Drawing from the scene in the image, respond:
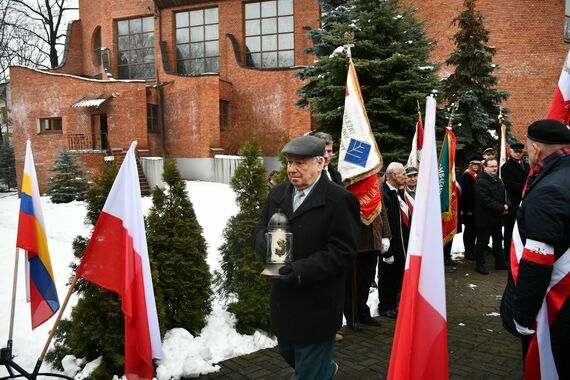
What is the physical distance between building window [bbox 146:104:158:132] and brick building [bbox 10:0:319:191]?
6 centimetres

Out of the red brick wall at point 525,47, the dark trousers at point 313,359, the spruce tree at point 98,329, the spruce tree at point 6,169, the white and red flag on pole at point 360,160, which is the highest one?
the red brick wall at point 525,47

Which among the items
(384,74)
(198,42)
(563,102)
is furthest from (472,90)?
(198,42)

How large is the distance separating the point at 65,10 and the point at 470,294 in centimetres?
4535

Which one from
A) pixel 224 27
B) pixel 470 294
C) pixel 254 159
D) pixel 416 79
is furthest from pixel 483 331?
pixel 224 27

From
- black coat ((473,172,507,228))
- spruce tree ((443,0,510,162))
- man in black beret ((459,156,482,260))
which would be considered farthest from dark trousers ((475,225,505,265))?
spruce tree ((443,0,510,162))

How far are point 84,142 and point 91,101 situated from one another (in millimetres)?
2584

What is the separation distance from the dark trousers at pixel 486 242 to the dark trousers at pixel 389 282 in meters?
2.87

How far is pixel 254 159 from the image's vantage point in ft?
17.2

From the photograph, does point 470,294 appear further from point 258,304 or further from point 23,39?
point 23,39

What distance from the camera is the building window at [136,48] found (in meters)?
30.7

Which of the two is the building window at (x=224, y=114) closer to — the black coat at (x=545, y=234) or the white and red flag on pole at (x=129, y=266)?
the white and red flag on pole at (x=129, y=266)

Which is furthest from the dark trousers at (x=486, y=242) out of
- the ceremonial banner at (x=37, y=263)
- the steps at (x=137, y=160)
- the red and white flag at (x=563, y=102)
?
the steps at (x=137, y=160)

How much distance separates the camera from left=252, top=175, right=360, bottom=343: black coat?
2.80 meters

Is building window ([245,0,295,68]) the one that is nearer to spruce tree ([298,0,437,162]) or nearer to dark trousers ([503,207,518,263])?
spruce tree ([298,0,437,162])
